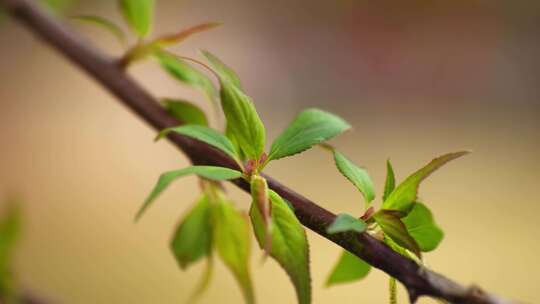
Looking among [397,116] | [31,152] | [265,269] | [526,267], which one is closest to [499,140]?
[397,116]

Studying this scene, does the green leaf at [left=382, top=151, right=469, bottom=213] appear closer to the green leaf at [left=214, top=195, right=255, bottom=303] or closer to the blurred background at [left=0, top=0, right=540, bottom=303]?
the green leaf at [left=214, top=195, right=255, bottom=303]

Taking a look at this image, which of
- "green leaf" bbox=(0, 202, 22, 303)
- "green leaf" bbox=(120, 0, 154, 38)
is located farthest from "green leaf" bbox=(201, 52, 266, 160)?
"green leaf" bbox=(0, 202, 22, 303)

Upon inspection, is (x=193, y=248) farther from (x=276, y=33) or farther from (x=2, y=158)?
(x=276, y=33)

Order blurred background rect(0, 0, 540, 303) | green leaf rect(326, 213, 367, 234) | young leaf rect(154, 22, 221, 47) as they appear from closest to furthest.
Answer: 1. green leaf rect(326, 213, 367, 234)
2. young leaf rect(154, 22, 221, 47)
3. blurred background rect(0, 0, 540, 303)

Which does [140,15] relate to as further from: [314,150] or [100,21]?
[314,150]

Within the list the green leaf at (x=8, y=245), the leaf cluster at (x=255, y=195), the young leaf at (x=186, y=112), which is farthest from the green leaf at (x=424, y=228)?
the green leaf at (x=8, y=245)

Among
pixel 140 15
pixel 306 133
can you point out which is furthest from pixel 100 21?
pixel 306 133
